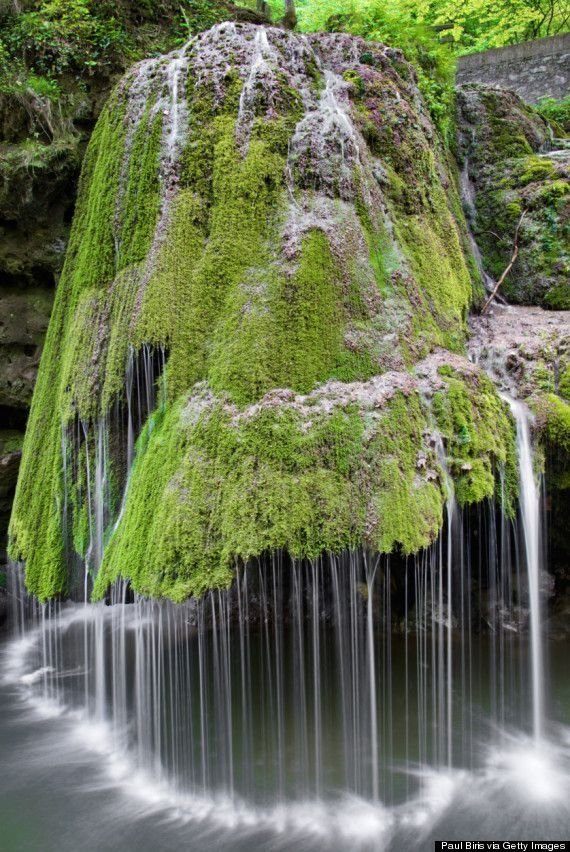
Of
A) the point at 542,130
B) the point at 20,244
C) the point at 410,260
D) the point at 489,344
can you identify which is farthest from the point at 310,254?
the point at 542,130

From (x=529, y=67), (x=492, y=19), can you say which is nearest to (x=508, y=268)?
(x=529, y=67)

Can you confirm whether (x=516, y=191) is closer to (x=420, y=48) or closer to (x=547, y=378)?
(x=420, y=48)

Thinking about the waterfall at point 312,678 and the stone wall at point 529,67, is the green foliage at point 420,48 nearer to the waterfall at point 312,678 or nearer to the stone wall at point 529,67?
the waterfall at point 312,678

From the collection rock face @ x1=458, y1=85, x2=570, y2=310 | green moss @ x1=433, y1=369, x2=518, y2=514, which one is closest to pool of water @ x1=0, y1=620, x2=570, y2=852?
green moss @ x1=433, y1=369, x2=518, y2=514

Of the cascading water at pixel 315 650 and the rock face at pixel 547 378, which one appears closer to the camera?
the cascading water at pixel 315 650

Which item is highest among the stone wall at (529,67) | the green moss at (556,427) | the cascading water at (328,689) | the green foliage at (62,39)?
the stone wall at (529,67)

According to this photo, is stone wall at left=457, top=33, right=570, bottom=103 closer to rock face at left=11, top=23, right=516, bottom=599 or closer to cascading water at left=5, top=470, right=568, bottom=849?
rock face at left=11, top=23, right=516, bottom=599

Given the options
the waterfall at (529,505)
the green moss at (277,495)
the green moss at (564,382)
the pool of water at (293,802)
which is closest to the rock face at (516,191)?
the green moss at (564,382)

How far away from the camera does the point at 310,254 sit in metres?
4.56

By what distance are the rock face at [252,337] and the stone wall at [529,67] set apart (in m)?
8.48

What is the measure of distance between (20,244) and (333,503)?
18.3 ft

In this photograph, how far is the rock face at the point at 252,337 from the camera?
152 inches

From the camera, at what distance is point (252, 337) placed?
439 cm

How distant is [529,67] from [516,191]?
740cm
